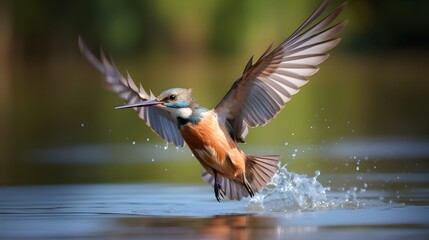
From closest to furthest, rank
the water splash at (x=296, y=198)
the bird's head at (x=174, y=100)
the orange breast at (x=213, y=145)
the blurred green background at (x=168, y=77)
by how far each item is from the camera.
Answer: the bird's head at (x=174, y=100)
the water splash at (x=296, y=198)
the orange breast at (x=213, y=145)
the blurred green background at (x=168, y=77)

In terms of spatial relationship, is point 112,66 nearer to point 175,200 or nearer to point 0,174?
point 175,200

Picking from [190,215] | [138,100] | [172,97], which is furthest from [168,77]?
[190,215]

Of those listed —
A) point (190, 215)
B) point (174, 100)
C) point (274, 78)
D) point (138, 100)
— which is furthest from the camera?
point (138, 100)

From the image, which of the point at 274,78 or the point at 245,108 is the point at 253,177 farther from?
the point at 274,78

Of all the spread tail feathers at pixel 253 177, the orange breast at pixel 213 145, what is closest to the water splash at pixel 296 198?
the spread tail feathers at pixel 253 177

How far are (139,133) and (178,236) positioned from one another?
33.7ft

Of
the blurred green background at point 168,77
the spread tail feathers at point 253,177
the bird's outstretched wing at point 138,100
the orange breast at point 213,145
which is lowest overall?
the spread tail feathers at point 253,177

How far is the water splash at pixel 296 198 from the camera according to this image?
9.84 m

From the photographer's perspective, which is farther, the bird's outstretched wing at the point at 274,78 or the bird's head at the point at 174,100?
the bird's head at the point at 174,100

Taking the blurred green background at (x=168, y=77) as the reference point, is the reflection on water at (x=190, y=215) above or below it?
below

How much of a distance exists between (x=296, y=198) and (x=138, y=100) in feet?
5.53

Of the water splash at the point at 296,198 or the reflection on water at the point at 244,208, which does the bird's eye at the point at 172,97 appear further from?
the water splash at the point at 296,198

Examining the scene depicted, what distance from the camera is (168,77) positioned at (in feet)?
94.4

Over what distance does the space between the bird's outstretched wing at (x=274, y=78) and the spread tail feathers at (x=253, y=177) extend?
0.85 ft
